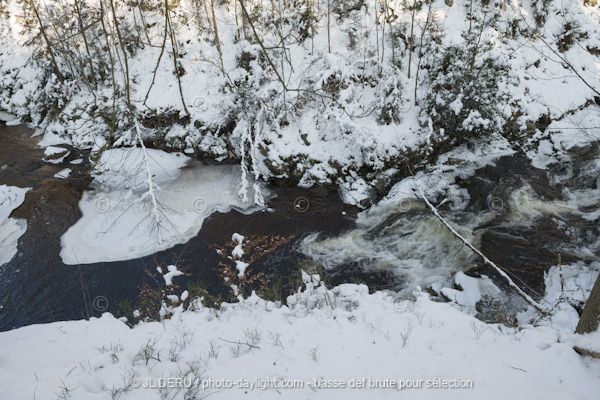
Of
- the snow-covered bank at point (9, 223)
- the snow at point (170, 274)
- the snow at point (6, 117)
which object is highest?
the snow at point (6, 117)

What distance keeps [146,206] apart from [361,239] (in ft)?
19.4

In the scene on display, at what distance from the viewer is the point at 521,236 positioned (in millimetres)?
7141

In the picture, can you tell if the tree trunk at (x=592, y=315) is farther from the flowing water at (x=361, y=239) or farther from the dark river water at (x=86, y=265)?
the dark river water at (x=86, y=265)

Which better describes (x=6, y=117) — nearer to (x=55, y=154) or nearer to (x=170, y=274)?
(x=55, y=154)

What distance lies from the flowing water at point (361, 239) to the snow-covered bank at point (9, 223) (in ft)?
0.63

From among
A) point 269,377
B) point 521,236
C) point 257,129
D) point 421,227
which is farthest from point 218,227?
point 521,236

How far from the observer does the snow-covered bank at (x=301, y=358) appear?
2705mm

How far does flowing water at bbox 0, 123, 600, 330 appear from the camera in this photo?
6504 millimetres

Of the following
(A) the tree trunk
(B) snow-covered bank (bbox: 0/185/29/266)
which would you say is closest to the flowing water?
(B) snow-covered bank (bbox: 0/185/29/266)

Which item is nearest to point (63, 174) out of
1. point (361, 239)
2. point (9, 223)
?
point (9, 223)

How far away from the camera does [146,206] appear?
8805mm

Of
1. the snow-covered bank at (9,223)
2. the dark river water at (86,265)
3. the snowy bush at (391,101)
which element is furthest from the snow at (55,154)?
the snowy bush at (391,101)

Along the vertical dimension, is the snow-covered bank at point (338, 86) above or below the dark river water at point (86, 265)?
above

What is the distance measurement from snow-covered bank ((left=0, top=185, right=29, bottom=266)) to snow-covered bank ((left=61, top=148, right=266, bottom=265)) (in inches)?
48.1
